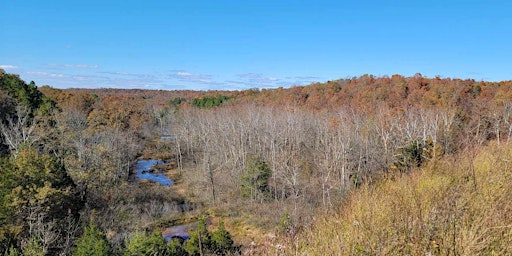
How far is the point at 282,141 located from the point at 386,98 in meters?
21.8

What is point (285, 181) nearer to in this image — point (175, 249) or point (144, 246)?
point (175, 249)

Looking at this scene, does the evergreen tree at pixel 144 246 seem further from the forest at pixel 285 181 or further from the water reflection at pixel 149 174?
the water reflection at pixel 149 174

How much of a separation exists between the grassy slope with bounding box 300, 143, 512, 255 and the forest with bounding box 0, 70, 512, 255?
25mm

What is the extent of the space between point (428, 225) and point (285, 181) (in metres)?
27.4

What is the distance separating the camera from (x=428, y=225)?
4.01 metres

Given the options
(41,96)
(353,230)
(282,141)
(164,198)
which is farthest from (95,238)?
(41,96)

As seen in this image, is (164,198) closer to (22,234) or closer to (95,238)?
(22,234)

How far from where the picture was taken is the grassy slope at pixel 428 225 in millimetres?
3770

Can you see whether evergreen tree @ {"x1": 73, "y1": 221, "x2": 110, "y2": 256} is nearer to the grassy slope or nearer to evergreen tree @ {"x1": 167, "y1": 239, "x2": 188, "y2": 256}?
evergreen tree @ {"x1": 167, "y1": 239, "x2": 188, "y2": 256}

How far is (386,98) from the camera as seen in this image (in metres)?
52.6

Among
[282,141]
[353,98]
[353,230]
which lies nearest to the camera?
[353,230]

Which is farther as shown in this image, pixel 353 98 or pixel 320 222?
pixel 353 98

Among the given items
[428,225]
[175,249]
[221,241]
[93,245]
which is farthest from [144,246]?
[428,225]

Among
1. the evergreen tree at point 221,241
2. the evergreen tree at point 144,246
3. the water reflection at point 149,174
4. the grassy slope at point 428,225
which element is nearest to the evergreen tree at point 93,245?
the evergreen tree at point 144,246
